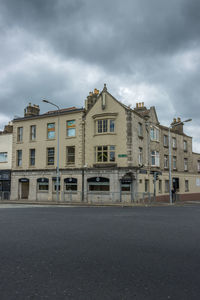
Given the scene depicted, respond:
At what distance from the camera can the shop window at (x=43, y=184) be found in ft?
104

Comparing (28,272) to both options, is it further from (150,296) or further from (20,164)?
(20,164)

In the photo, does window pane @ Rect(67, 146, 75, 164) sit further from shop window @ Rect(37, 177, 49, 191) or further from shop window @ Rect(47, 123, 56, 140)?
shop window @ Rect(37, 177, 49, 191)

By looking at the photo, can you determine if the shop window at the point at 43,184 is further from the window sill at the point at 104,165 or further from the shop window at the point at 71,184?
the window sill at the point at 104,165

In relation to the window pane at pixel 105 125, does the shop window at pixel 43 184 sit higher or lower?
lower

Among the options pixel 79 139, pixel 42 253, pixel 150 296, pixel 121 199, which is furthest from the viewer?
pixel 79 139

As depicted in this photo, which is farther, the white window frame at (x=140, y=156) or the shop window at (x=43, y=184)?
the shop window at (x=43, y=184)

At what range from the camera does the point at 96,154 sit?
29.0m

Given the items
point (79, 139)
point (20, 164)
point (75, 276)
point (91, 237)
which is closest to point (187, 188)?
point (79, 139)

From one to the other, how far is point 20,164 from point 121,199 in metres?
15.4

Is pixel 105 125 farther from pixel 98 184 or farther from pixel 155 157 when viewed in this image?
pixel 155 157

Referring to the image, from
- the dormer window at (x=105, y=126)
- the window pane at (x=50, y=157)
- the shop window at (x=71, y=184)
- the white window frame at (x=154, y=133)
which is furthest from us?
the white window frame at (x=154, y=133)

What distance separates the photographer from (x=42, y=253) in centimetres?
609

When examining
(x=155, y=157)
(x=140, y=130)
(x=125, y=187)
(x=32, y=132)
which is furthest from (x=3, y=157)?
(x=155, y=157)

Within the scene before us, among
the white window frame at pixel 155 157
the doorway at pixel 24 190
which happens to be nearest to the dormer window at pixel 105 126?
the white window frame at pixel 155 157
